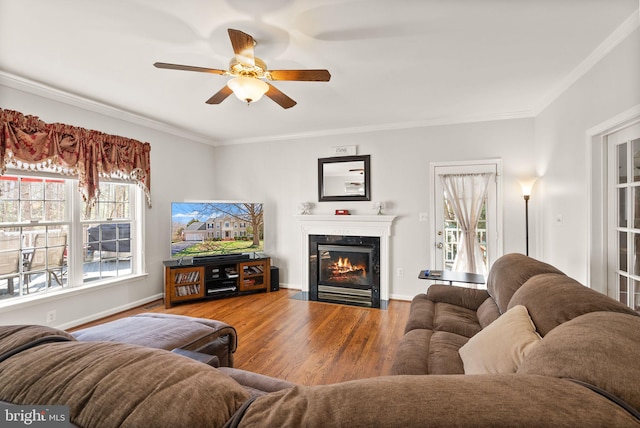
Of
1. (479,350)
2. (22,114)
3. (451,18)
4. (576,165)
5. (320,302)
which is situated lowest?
(320,302)

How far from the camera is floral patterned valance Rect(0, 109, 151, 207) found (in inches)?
103

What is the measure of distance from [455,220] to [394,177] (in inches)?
40.2

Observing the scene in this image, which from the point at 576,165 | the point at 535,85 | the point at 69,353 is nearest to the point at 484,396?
the point at 69,353

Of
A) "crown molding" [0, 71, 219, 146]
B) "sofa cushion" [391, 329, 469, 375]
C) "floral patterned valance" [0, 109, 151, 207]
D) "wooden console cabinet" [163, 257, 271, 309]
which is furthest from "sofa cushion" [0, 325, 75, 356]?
"wooden console cabinet" [163, 257, 271, 309]

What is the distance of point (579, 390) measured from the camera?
0.49 meters

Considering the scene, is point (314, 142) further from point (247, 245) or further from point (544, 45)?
point (544, 45)

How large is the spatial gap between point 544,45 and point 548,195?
5.64 feet

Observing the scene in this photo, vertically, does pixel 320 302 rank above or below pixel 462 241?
below

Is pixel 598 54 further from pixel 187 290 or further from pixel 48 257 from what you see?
pixel 48 257

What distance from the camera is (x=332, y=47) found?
2.18 m

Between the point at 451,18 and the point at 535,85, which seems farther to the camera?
the point at 535,85

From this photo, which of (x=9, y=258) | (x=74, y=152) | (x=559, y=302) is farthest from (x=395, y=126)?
(x=9, y=258)

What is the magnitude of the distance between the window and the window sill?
77 millimetres

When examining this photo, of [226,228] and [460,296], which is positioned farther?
[226,228]
